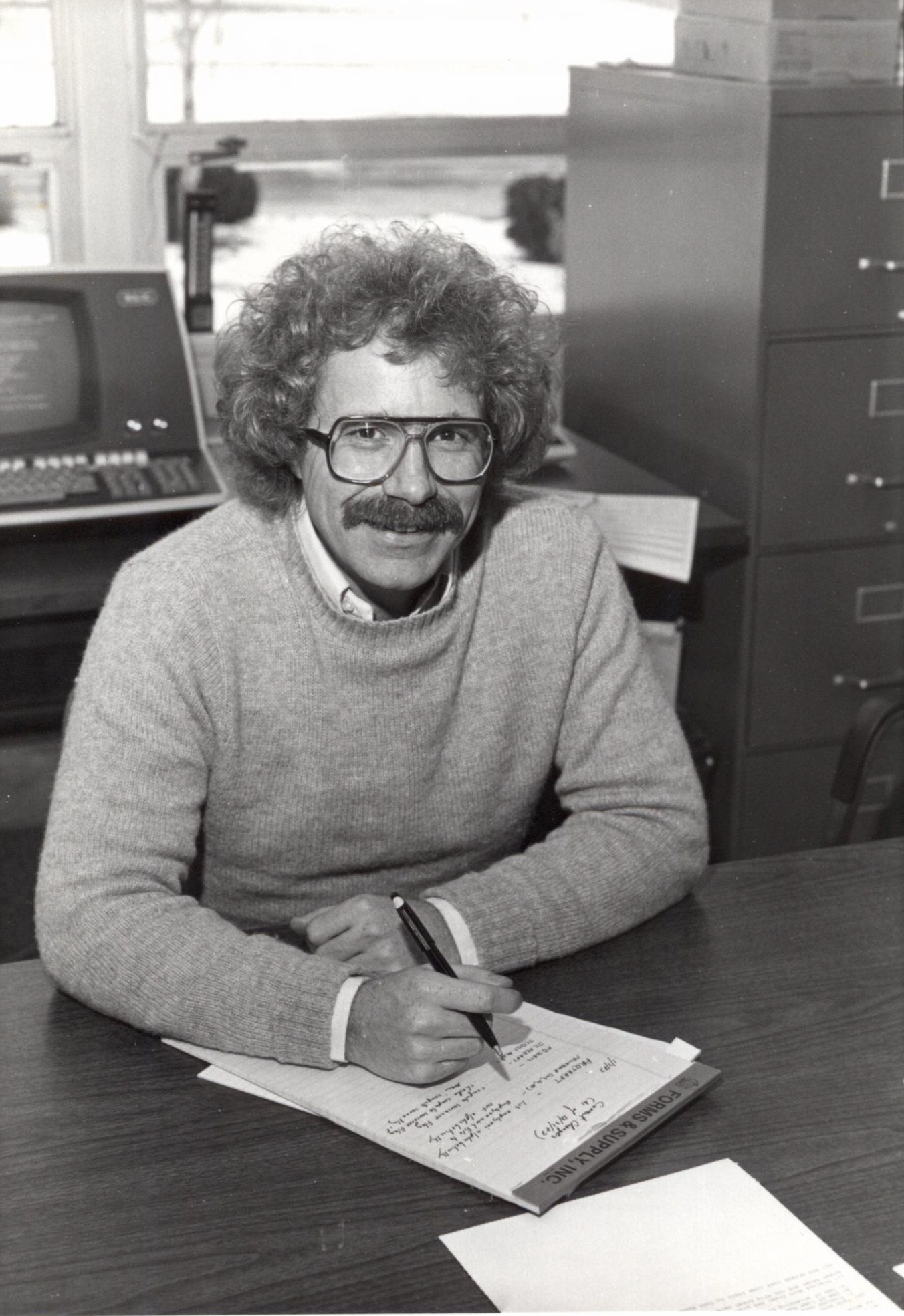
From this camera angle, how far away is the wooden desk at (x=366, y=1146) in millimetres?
914

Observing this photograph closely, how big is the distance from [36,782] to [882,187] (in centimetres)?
178

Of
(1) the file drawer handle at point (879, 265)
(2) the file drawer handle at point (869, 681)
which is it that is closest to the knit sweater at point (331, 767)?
(1) the file drawer handle at point (879, 265)

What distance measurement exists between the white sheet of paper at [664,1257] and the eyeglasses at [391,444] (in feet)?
2.30

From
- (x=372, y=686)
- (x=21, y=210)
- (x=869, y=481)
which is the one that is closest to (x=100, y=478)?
(x=21, y=210)

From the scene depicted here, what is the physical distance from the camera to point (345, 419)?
56.0 inches

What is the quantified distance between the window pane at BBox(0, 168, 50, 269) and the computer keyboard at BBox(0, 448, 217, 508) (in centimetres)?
53

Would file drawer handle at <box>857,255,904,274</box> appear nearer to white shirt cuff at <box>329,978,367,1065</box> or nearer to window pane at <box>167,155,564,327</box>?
window pane at <box>167,155,564,327</box>

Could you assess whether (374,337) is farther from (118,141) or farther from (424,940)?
(118,141)

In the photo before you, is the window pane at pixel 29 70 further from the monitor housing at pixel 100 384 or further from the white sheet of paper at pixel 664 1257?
the white sheet of paper at pixel 664 1257

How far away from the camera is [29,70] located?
2.65m

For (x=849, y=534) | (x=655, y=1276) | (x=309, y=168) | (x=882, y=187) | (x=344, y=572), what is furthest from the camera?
(x=309, y=168)

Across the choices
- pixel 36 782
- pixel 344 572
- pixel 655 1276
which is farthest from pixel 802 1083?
pixel 36 782

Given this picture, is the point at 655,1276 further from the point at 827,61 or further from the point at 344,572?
the point at 827,61

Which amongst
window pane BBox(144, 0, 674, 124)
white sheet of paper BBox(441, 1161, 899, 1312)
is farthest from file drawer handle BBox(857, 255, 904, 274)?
white sheet of paper BBox(441, 1161, 899, 1312)
